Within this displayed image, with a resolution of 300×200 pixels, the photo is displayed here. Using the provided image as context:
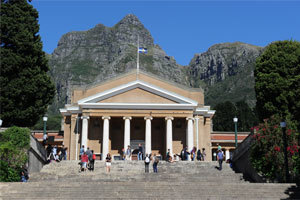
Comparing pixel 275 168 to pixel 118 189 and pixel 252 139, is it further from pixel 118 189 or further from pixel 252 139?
pixel 118 189

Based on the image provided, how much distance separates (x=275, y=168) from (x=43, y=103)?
18452 millimetres

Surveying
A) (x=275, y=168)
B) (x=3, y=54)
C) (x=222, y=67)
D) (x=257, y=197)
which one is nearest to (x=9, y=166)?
(x=3, y=54)

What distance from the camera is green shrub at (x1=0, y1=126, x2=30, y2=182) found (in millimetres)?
24750

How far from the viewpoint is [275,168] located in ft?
81.9

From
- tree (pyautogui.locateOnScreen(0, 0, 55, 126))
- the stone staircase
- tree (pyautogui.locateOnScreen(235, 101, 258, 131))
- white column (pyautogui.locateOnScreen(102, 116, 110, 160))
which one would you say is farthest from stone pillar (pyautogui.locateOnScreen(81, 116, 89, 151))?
tree (pyautogui.locateOnScreen(235, 101, 258, 131))

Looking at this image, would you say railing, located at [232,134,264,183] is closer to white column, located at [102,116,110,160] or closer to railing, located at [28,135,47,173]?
white column, located at [102,116,110,160]

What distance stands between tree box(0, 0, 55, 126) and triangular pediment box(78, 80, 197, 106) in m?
7.56

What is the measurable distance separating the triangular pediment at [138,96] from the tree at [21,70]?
7.56 metres

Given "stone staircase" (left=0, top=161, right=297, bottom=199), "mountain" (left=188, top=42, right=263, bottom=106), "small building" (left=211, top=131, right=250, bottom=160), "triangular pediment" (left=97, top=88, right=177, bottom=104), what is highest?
"mountain" (left=188, top=42, right=263, bottom=106)

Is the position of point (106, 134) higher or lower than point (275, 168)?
higher

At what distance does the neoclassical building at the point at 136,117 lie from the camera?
1569 inches

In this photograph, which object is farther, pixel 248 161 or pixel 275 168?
pixel 248 161

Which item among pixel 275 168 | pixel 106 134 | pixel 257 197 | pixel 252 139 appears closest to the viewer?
pixel 257 197

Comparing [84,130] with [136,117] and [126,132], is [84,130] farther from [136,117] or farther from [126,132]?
[136,117]
